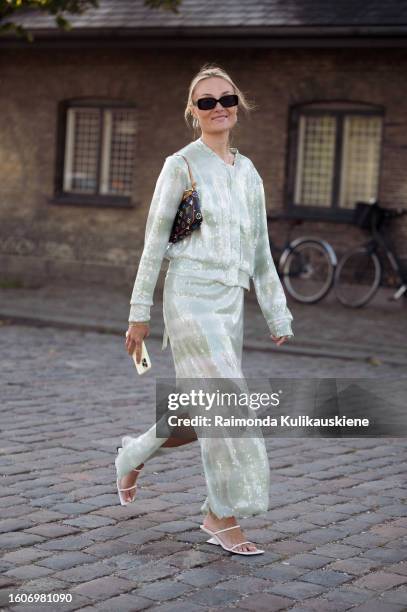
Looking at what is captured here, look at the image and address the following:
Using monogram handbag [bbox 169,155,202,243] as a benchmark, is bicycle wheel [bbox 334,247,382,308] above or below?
above

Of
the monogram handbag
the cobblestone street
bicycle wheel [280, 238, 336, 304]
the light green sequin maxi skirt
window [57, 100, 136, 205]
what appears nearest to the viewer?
the cobblestone street

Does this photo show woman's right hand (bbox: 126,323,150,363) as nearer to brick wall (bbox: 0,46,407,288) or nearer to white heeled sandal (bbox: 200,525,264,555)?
white heeled sandal (bbox: 200,525,264,555)

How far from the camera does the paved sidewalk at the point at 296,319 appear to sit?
12539mm

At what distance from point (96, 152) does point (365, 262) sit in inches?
206

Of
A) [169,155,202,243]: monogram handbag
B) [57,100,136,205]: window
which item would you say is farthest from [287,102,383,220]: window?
[169,155,202,243]: monogram handbag

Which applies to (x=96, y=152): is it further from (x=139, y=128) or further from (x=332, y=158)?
(x=332, y=158)

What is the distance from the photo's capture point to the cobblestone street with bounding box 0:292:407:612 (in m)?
4.48

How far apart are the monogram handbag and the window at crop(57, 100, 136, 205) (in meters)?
14.4

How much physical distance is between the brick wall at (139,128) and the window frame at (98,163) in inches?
4.0

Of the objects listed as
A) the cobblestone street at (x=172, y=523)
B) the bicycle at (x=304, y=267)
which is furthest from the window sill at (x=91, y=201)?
the cobblestone street at (x=172, y=523)

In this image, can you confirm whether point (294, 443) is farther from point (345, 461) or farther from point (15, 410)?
point (15, 410)

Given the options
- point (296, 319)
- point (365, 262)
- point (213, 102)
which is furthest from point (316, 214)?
point (213, 102)

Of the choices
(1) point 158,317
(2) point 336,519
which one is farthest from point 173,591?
(1) point 158,317

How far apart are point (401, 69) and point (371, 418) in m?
9.07
